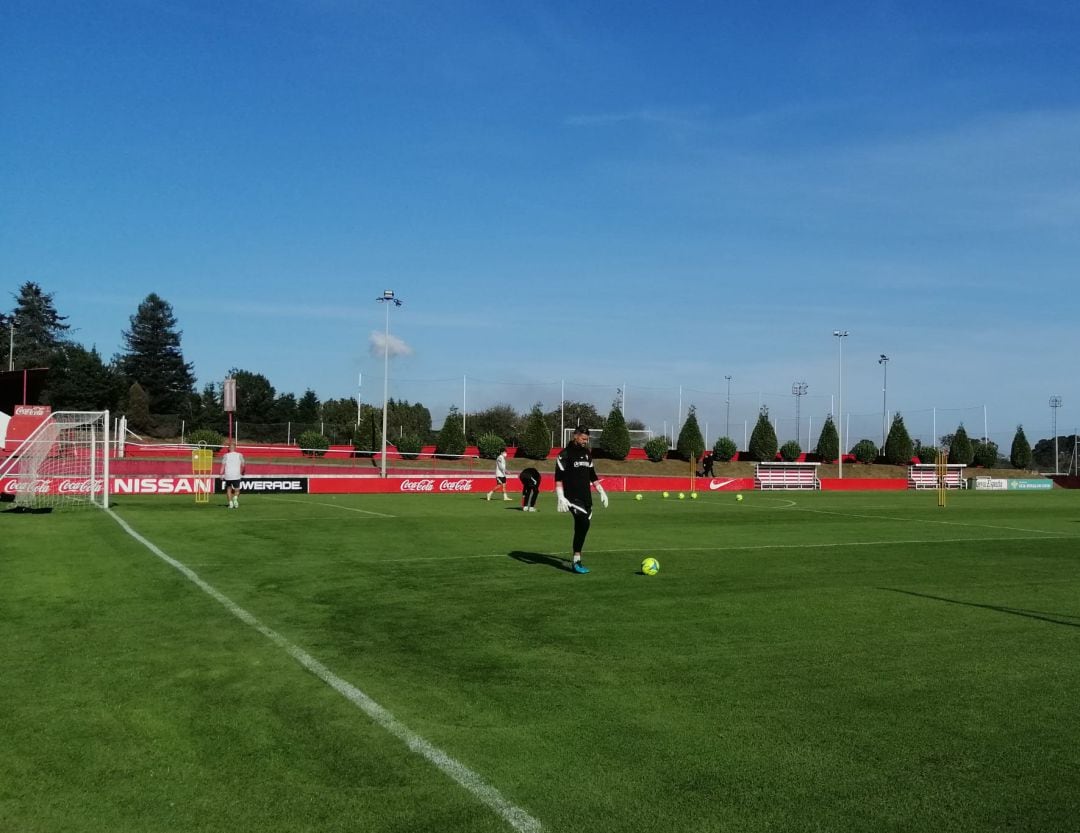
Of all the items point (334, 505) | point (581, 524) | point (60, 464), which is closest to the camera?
point (581, 524)

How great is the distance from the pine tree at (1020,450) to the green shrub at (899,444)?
15133 millimetres

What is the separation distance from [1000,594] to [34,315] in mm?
118591

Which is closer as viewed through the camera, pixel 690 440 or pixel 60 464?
pixel 60 464

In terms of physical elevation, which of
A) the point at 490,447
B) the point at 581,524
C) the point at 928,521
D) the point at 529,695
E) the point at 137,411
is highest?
the point at 137,411

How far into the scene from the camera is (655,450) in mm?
70375

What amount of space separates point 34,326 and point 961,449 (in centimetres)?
10326

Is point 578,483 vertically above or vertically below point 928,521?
above

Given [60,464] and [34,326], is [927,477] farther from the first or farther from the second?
[34,326]

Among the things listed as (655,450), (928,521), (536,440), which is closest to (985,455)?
(655,450)

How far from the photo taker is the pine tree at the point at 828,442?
259 ft

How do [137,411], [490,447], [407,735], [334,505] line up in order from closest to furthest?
[407,735]
[334,505]
[490,447]
[137,411]

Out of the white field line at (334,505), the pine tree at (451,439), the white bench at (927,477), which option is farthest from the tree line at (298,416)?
the white field line at (334,505)

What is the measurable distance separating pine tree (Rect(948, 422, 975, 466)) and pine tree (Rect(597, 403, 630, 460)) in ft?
114

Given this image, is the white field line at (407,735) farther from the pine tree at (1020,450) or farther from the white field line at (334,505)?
the pine tree at (1020,450)
